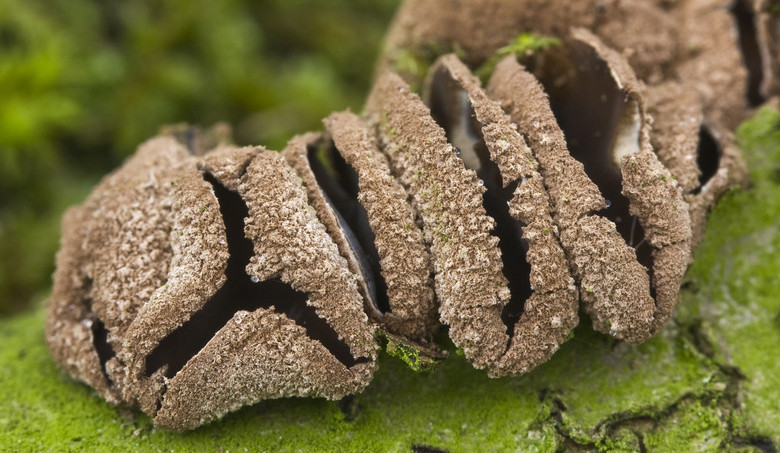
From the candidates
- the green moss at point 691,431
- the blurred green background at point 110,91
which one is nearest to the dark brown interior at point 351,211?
the green moss at point 691,431

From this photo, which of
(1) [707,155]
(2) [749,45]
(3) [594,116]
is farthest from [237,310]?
(2) [749,45]

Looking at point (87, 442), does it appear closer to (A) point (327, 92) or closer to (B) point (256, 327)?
(B) point (256, 327)

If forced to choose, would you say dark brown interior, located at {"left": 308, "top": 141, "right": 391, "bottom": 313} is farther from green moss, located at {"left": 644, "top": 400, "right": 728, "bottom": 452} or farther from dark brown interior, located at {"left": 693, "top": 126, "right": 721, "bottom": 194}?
dark brown interior, located at {"left": 693, "top": 126, "right": 721, "bottom": 194}

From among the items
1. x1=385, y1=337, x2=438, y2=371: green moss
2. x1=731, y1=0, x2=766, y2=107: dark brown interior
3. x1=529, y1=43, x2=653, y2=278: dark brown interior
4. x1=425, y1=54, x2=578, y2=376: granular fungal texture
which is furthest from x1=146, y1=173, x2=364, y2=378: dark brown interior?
x1=731, y1=0, x2=766, y2=107: dark brown interior

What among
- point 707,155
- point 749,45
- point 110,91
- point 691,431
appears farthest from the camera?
point 110,91

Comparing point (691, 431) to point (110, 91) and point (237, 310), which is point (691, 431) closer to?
point (237, 310)

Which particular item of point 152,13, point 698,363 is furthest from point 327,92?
point 698,363
